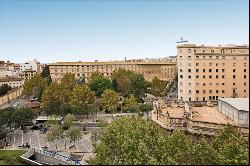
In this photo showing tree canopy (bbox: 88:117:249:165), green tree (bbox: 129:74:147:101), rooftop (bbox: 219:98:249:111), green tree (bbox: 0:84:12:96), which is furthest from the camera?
green tree (bbox: 0:84:12:96)

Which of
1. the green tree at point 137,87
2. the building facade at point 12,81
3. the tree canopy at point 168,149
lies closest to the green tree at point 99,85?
the green tree at point 137,87

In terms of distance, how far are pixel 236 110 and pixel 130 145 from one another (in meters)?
11.6

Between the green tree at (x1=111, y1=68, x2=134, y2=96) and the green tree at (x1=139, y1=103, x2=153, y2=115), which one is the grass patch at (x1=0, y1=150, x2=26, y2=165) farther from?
the green tree at (x1=111, y1=68, x2=134, y2=96)

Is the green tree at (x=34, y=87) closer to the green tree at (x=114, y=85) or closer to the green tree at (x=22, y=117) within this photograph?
the green tree at (x=114, y=85)

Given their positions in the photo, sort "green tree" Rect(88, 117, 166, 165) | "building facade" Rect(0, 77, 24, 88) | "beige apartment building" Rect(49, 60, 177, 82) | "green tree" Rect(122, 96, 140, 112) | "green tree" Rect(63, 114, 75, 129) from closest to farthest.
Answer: "green tree" Rect(88, 117, 166, 165), "green tree" Rect(63, 114, 75, 129), "green tree" Rect(122, 96, 140, 112), "building facade" Rect(0, 77, 24, 88), "beige apartment building" Rect(49, 60, 177, 82)

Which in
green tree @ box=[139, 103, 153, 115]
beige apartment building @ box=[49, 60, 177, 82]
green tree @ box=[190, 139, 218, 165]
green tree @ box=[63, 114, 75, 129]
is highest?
beige apartment building @ box=[49, 60, 177, 82]

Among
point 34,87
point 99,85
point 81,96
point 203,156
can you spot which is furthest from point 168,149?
point 34,87

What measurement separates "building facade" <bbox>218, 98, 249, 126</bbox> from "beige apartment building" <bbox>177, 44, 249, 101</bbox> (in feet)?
102

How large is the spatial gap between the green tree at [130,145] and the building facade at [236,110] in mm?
7300

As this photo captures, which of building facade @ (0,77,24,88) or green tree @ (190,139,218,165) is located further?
building facade @ (0,77,24,88)

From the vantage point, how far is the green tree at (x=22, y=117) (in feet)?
227

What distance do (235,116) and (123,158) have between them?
12623 mm

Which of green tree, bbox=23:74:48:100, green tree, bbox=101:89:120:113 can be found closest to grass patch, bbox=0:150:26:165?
green tree, bbox=101:89:120:113

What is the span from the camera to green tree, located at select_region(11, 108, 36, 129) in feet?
227
